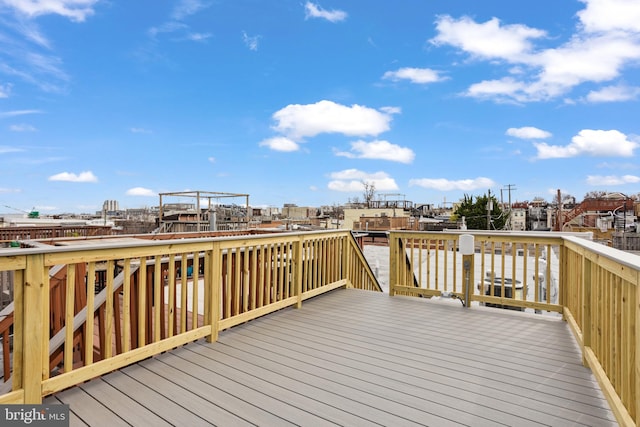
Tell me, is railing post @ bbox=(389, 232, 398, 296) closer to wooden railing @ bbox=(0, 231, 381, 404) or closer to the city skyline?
wooden railing @ bbox=(0, 231, 381, 404)

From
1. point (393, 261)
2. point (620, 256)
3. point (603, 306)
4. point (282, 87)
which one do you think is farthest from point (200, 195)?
point (282, 87)

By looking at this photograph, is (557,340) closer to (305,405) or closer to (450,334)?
(450,334)

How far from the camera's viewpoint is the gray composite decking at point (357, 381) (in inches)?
77.0

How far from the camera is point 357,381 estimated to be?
239cm

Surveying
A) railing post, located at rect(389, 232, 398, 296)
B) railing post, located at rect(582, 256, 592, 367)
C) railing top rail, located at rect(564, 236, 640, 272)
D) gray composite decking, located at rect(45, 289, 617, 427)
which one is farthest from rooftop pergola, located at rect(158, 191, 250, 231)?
railing top rail, located at rect(564, 236, 640, 272)

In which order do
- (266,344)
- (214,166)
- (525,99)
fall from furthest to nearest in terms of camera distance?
(214,166), (525,99), (266,344)

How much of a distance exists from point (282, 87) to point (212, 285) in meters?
15.5

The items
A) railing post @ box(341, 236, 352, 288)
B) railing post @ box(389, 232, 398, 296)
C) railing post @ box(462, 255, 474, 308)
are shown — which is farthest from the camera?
railing post @ box(341, 236, 352, 288)

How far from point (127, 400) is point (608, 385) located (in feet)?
9.42

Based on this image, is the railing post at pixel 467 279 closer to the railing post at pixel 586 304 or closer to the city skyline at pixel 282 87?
the railing post at pixel 586 304

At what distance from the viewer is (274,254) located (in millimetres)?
3924

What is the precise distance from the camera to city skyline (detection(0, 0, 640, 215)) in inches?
424

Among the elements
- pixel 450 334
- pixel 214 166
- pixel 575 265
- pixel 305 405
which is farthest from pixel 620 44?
pixel 214 166

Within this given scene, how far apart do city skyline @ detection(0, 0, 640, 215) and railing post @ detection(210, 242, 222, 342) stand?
7613 mm
